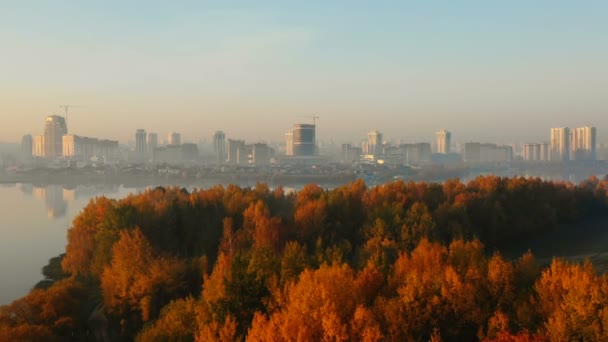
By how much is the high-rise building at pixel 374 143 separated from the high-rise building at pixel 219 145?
15.6 m

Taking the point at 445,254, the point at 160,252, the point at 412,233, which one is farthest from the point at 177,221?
the point at 445,254

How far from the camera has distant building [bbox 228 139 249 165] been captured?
168ft

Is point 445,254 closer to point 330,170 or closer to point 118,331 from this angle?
point 118,331

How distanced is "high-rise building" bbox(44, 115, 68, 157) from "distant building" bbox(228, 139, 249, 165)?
19.5m

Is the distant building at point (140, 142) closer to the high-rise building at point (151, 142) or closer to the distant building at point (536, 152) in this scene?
the high-rise building at point (151, 142)

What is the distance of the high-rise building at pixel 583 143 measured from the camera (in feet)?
146

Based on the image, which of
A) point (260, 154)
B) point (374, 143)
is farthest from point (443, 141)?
point (260, 154)

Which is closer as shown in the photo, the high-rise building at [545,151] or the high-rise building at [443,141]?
the high-rise building at [545,151]

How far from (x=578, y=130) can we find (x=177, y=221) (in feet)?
155

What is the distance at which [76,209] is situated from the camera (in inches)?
672

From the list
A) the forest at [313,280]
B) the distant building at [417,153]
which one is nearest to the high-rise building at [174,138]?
the distant building at [417,153]

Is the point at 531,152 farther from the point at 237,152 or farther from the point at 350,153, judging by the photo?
the point at 237,152

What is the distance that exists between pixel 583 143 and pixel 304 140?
24280 mm

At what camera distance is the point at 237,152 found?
169ft
